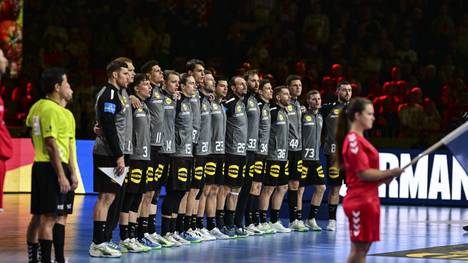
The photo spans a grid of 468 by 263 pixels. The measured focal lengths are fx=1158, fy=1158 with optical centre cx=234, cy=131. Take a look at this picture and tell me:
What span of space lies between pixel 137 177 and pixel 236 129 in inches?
109

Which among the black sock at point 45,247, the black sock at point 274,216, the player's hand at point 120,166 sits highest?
the player's hand at point 120,166

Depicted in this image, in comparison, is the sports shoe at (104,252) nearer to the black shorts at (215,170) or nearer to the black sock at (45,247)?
the black sock at (45,247)

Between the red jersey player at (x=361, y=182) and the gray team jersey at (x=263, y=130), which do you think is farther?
the gray team jersey at (x=263, y=130)

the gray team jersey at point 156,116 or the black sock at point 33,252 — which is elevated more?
the gray team jersey at point 156,116

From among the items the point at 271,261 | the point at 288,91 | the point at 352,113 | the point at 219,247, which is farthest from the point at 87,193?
the point at 352,113

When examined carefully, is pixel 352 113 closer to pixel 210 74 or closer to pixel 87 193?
pixel 210 74

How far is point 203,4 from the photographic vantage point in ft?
92.9

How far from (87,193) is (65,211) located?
43.0 feet

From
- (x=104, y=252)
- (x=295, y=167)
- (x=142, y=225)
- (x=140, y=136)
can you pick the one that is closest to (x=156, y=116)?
(x=140, y=136)

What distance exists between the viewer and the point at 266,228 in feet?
58.9

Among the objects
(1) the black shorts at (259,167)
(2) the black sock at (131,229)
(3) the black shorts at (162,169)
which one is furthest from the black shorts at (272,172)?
(2) the black sock at (131,229)

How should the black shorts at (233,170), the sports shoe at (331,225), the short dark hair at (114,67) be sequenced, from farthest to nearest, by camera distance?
the sports shoe at (331,225)
the black shorts at (233,170)
the short dark hair at (114,67)

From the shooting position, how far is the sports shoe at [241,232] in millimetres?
17359

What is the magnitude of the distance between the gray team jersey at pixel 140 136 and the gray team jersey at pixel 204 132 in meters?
1.51
